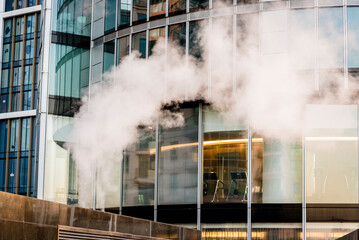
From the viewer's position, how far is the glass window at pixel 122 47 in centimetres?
2564

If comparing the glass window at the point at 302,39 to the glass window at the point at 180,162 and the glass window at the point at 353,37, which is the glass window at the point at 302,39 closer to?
the glass window at the point at 353,37

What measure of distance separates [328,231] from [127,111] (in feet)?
25.2

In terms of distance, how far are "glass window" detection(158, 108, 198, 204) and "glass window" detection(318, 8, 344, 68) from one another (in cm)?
452

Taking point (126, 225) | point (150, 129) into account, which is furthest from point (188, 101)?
point (126, 225)

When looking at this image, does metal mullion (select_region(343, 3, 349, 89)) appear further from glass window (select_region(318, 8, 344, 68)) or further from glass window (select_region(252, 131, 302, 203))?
glass window (select_region(252, 131, 302, 203))

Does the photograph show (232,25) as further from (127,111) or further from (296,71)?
(127,111)

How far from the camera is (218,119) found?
24.0 m

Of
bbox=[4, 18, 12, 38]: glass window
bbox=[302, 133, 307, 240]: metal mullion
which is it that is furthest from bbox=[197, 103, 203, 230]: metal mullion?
bbox=[4, 18, 12, 38]: glass window

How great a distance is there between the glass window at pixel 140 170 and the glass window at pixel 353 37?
6883 millimetres

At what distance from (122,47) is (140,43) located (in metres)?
0.82

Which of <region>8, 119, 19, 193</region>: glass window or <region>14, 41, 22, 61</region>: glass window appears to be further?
<region>14, 41, 22, 61</region>: glass window

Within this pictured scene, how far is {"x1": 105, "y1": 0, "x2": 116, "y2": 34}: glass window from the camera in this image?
26188mm

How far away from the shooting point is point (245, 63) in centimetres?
2334

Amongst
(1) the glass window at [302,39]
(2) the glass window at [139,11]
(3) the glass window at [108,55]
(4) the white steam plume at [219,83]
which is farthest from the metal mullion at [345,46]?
(3) the glass window at [108,55]
